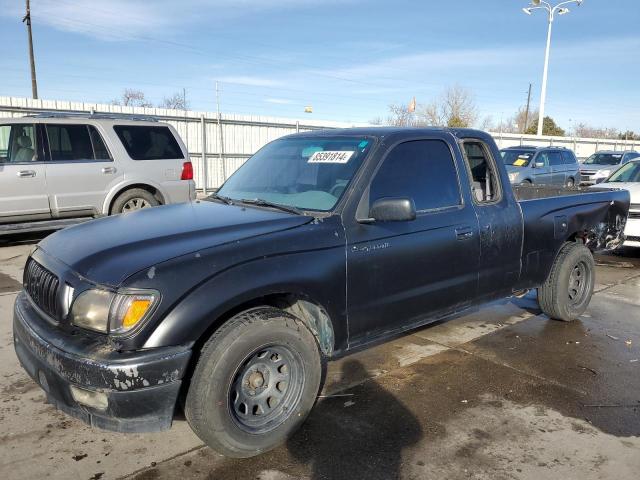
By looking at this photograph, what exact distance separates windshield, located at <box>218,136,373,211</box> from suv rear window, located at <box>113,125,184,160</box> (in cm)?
523

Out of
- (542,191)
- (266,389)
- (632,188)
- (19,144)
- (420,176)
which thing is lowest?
(266,389)

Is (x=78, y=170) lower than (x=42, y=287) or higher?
higher

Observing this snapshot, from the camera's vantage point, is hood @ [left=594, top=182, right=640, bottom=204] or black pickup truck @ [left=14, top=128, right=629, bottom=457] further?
hood @ [left=594, top=182, right=640, bottom=204]

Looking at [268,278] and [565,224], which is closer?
[268,278]

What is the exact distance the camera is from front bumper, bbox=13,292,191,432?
2465 mm

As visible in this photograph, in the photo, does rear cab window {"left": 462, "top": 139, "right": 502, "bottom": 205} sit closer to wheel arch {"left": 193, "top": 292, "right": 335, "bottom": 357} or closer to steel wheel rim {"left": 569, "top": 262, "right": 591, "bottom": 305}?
steel wheel rim {"left": 569, "top": 262, "right": 591, "bottom": 305}

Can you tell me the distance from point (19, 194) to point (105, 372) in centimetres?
683

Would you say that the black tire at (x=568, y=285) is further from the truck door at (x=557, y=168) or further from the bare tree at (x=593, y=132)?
the bare tree at (x=593, y=132)

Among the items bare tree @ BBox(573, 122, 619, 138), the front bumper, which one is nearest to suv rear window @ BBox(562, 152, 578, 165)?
the front bumper

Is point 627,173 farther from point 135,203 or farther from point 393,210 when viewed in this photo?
point 135,203

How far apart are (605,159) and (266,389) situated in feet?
74.8

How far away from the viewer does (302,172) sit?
384cm

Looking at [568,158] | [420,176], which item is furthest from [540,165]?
[420,176]

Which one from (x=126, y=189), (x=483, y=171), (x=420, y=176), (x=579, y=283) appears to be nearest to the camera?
(x=420, y=176)
